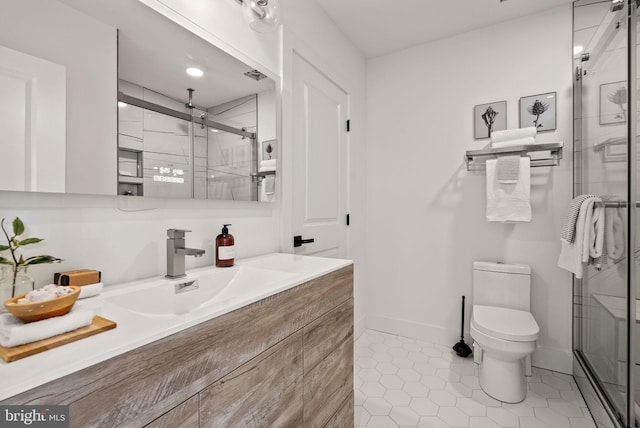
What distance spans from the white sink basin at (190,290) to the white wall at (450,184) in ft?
5.72

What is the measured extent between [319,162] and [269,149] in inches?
22.4

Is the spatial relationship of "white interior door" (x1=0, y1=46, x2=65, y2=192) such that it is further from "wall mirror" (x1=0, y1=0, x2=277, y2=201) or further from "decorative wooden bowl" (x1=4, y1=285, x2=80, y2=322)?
"decorative wooden bowl" (x1=4, y1=285, x2=80, y2=322)

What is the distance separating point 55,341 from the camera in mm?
569

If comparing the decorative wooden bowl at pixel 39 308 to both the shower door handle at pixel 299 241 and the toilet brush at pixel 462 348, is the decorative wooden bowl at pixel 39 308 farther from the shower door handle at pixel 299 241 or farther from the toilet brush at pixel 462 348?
the toilet brush at pixel 462 348

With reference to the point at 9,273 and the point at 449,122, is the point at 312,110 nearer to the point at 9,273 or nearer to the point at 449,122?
the point at 449,122

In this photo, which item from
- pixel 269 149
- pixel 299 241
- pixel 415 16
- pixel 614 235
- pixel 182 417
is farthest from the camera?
pixel 415 16

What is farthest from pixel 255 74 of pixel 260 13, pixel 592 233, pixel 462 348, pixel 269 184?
pixel 462 348

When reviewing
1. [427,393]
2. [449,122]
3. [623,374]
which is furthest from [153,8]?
[623,374]

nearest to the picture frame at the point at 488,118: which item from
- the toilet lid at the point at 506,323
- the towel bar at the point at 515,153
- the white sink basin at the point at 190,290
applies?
the towel bar at the point at 515,153

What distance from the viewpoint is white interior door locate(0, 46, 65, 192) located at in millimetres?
770

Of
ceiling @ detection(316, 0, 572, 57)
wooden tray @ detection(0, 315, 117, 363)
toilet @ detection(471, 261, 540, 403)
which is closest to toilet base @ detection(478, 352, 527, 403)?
toilet @ detection(471, 261, 540, 403)

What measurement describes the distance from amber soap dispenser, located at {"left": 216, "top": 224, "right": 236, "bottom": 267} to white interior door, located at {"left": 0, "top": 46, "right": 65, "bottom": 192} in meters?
0.57

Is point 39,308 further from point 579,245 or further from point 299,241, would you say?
point 579,245

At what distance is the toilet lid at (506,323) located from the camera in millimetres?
1721
